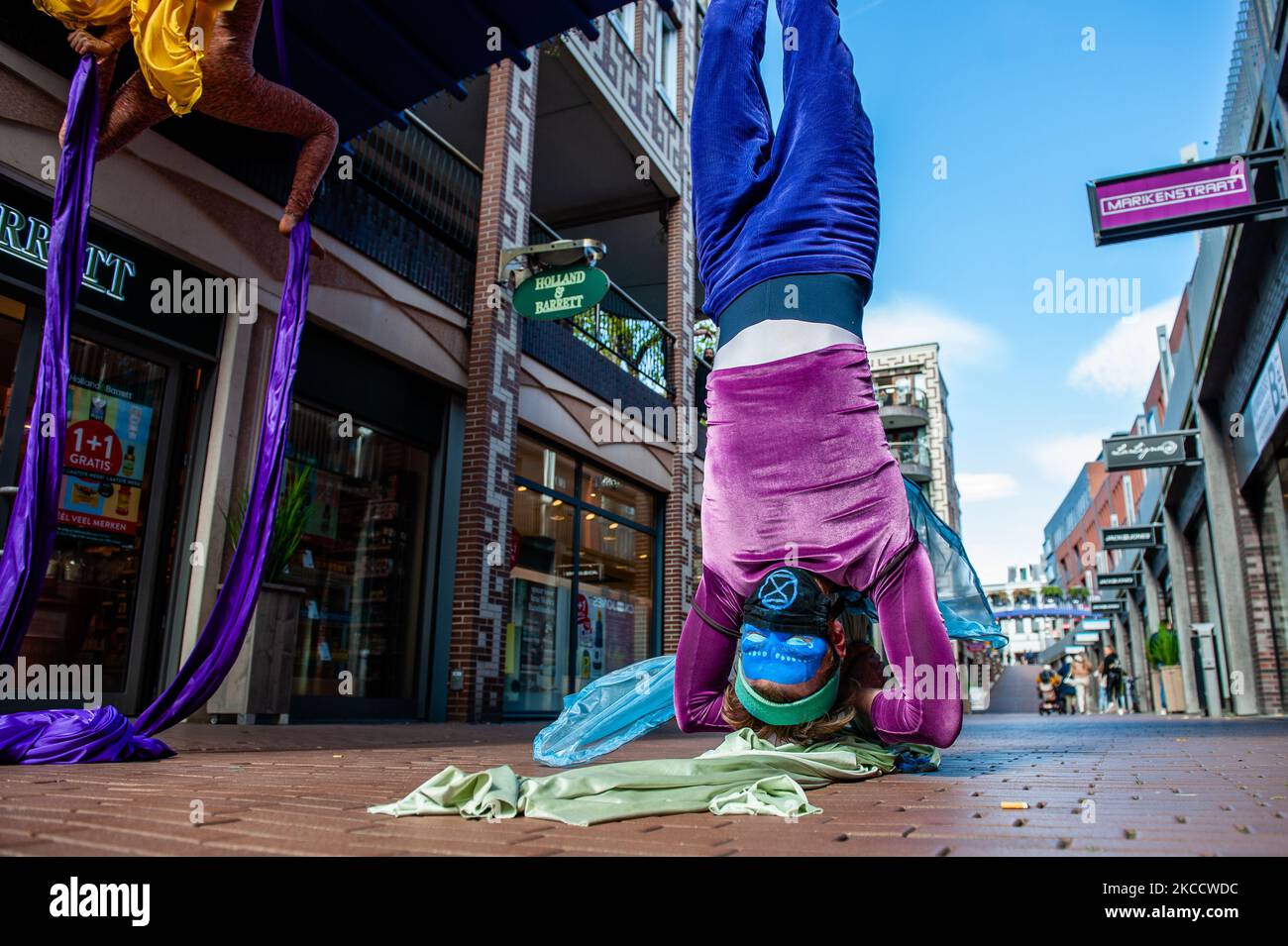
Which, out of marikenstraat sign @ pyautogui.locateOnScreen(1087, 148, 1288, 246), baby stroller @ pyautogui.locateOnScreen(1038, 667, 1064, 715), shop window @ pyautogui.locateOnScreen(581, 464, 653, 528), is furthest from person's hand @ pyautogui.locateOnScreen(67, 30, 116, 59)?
baby stroller @ pyautogui.locateOnScreen(1038, 667, 1064, 715)

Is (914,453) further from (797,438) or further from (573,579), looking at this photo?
(797,438)

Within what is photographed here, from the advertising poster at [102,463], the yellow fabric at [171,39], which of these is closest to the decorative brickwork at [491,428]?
the advertising poster at [102,463]

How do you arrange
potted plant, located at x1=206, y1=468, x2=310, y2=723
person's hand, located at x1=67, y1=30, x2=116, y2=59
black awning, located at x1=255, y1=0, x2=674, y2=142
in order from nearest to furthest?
person's hand, located at x1=67, y1=30, x2=116, y2=59 < black awning, located at x1=255, y1=0, x2=674, y2=142 < potted plant, located at x1=206, y1=468, x2=310, y2=723

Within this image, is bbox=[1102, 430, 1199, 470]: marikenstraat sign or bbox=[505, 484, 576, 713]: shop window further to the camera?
bbox=[1102, 430, 1199, 470]: marikenstraat sign

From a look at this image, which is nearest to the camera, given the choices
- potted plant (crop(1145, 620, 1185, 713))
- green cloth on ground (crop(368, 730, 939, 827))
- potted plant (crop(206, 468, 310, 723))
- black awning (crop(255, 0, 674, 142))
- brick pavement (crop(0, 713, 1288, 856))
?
brick pavement (crop(0, 713, 1288, 856))

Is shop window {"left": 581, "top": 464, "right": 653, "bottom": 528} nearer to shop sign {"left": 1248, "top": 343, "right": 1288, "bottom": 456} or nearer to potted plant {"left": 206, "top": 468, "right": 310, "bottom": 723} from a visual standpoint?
potted plant {"left": 206, "top": 468, "right": 310, "bottom": 723}

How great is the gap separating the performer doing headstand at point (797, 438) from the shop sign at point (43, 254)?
176 inches

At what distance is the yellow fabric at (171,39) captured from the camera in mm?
4938

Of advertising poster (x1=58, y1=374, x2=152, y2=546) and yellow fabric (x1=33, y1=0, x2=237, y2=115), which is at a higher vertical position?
yellow fabric (x1=33, y1=0, x2=237, y2=115)

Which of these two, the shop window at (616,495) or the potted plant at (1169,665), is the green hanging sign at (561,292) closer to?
the shop window at (616,495)

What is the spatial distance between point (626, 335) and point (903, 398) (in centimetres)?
2973

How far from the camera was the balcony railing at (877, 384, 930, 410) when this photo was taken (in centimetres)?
4128

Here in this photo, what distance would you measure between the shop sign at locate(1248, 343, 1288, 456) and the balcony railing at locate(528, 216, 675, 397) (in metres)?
8.25

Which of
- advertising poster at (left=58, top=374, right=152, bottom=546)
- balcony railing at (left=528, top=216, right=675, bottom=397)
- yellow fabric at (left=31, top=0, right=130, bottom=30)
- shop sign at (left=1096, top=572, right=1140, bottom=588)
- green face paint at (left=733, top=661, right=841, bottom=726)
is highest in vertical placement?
balcony railing at (left=528, top=216, right=675, bottom=397)
